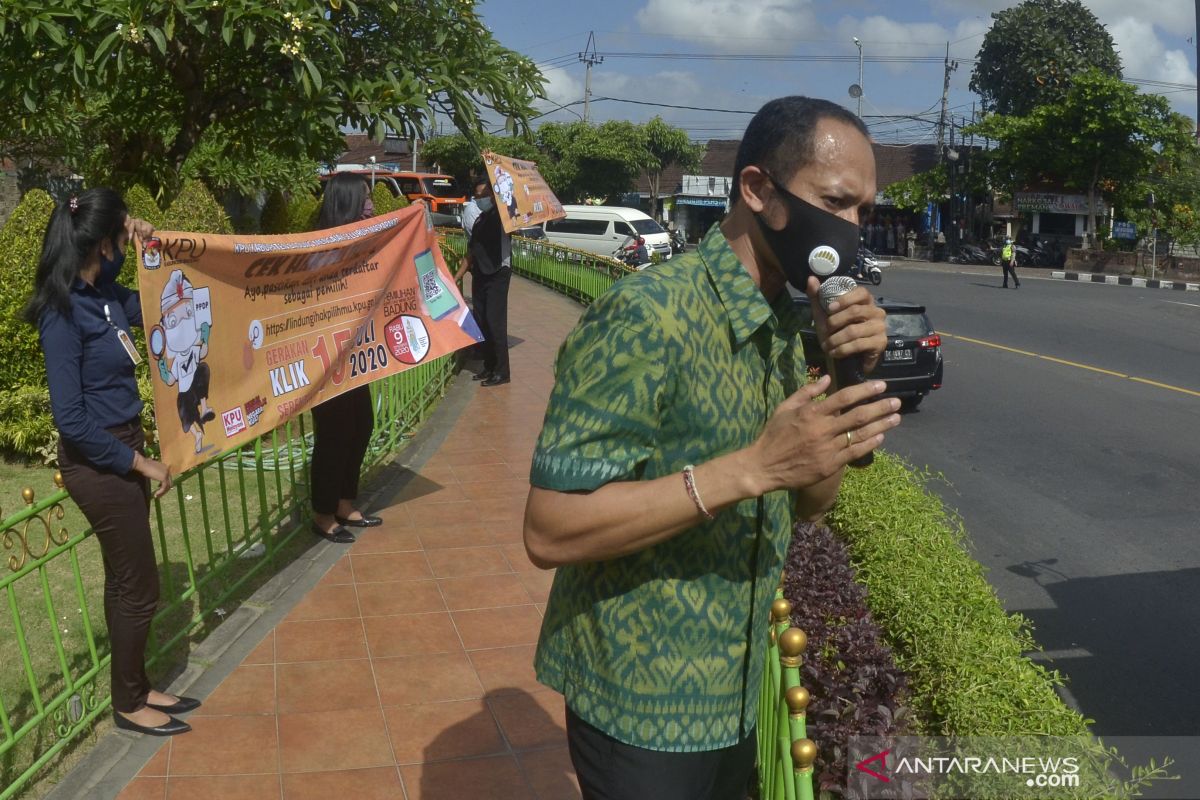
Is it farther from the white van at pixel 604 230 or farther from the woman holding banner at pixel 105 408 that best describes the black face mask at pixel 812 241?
the white van at pixel 604 230

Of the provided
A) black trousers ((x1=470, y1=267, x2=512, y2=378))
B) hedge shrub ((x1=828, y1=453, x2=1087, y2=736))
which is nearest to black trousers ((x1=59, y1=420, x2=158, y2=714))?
hedge shrub ((x1=828, y1=453, x2=1087, y2=736))

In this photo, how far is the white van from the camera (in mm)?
29453

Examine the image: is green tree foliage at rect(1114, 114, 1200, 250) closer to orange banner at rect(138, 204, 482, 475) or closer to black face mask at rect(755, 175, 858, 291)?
orange banner at rect(138, 204, 482, 475)

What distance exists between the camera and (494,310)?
10727 millimetres

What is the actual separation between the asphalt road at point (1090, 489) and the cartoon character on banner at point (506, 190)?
4.16m

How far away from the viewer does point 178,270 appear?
424 cm

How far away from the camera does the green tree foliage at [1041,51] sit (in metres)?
45.7

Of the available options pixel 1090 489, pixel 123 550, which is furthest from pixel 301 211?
pixel 123 550

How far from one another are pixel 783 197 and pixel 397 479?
5.94 metres

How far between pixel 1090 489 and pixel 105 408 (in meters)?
7.61

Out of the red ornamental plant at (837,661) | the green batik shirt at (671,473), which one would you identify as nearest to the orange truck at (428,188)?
the red ornamental plant at (837,661)

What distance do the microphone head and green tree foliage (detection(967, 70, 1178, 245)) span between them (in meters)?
39.3

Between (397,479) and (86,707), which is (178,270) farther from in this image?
(397,479)

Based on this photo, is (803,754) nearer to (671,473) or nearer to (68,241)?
(671,473)
